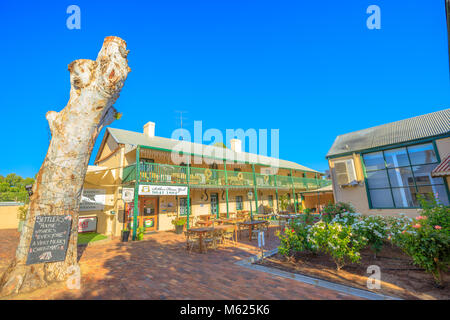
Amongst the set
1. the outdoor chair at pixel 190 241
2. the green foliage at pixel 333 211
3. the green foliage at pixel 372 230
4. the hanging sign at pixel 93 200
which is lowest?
the outdoor chair at pixel 190 241

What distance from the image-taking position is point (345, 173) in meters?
10.0

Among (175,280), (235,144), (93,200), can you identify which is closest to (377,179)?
(175,280)

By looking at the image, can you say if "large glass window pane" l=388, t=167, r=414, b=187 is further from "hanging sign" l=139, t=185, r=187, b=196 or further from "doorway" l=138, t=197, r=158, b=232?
"doorway" l=138, t=197, r=158, b=232

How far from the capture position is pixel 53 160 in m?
4.47

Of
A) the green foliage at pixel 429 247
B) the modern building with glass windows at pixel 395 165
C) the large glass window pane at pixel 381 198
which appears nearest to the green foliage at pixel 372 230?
A: the green foliage at pixel 429 247

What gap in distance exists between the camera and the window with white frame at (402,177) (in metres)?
8.34

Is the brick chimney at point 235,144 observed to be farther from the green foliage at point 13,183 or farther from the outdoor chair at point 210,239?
the green foliage at point 13,183

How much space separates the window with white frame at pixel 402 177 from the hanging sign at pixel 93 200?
1361cm

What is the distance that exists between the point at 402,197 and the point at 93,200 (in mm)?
14774

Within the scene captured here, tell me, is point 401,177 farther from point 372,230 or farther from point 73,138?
point 73,138

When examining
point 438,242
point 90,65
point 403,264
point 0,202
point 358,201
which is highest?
point 90,65
